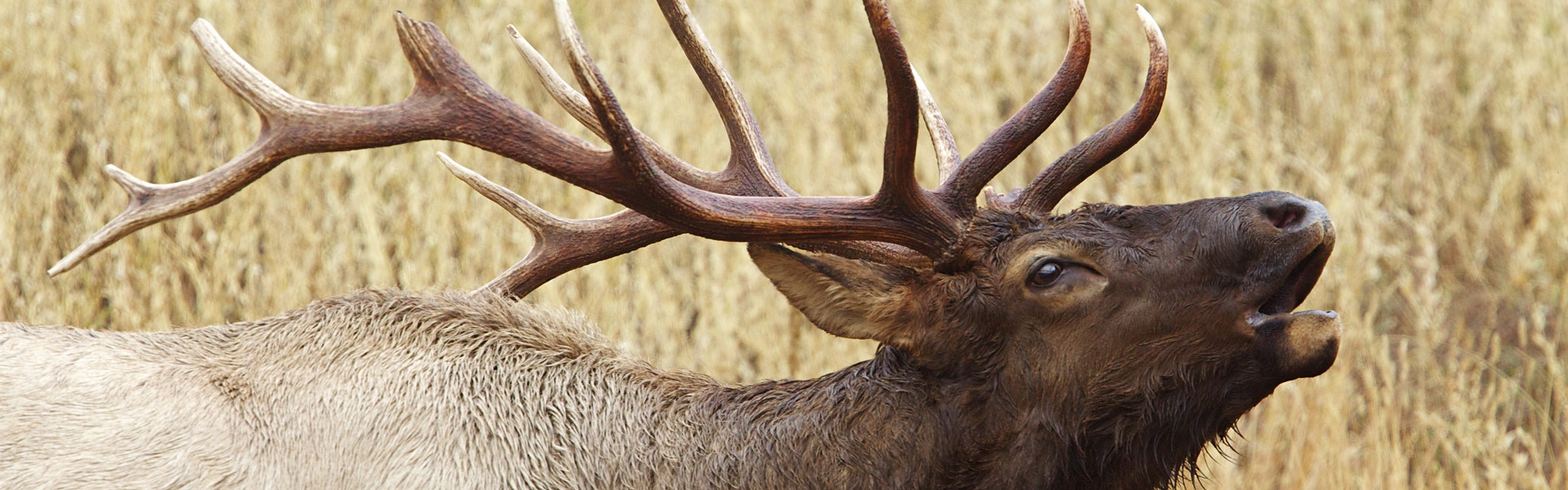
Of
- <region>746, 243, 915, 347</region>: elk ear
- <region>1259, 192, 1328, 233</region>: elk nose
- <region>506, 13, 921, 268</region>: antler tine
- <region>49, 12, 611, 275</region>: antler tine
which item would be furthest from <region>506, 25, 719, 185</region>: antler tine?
<region>1259, 192, 1328, 233</region>: elk nose

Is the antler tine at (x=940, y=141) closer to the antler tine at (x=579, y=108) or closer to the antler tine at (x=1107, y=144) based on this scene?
the antler tine at (x=1107, y=144)

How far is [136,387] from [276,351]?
0.71ft

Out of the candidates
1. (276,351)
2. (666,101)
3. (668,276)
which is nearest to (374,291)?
(276,351)

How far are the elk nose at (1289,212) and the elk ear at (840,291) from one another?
0.58 meters

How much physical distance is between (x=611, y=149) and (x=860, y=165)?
10.0 feet

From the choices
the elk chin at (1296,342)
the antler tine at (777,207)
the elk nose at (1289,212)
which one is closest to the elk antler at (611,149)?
the antler tine at (777,207)

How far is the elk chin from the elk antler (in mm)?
451

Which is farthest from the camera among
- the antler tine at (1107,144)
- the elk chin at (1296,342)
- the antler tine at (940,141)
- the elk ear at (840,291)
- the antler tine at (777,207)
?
the antler tine at (940,141)

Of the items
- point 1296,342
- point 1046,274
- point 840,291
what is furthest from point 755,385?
point 1296,342

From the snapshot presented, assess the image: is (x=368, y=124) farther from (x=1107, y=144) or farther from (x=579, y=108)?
(x=1107, y=144)

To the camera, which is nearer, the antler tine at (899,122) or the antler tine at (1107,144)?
the antler tine at (899,122)

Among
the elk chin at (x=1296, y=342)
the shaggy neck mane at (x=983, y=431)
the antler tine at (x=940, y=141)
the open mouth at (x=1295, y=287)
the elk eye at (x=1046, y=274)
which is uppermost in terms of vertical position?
the antler tine at (x=940, y=141)

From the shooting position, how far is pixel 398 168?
4910mm

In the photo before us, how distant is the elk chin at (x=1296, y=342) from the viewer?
6.82ft
